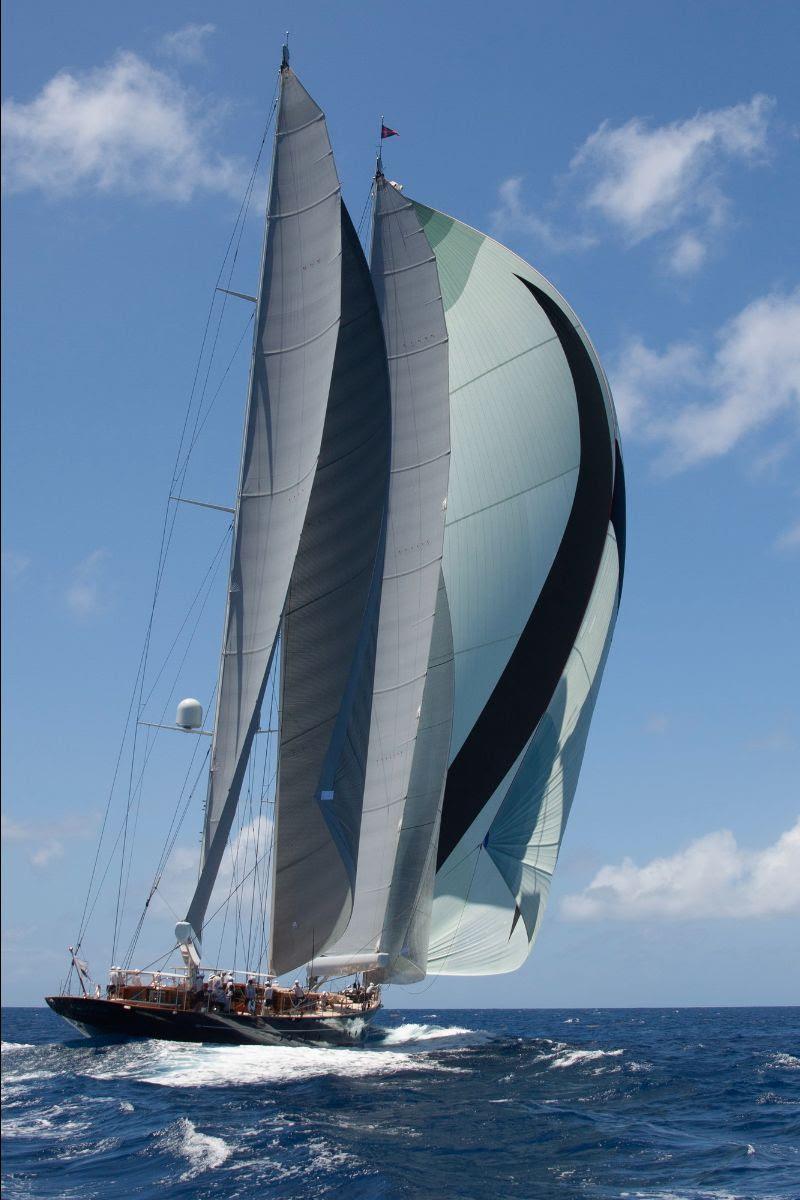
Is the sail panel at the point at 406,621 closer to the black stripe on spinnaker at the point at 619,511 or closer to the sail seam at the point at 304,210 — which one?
the sail seam at the point at 304,210

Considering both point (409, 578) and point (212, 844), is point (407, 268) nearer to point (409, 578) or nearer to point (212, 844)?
point (409, 578)

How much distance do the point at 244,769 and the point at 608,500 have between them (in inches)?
459

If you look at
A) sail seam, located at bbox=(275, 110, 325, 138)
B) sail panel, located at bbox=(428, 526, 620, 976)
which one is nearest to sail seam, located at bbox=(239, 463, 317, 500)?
sail seam, located at bbox=(275, 110, 325, 138)

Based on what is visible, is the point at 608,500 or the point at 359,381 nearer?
the point at 359,381

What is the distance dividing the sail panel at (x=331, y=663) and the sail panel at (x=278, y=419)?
1580 millimetres

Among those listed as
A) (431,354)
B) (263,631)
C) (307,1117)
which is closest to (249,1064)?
(307,1117)

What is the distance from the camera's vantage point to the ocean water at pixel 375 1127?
11.5 meters

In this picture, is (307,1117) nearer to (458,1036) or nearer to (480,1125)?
(480,1125)

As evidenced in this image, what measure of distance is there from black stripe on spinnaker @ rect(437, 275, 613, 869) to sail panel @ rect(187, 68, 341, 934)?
7.25m

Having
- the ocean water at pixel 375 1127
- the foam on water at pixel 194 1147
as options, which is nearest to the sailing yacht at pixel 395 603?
the ocean water at pixel 375 1127

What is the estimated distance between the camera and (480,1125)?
1512cm

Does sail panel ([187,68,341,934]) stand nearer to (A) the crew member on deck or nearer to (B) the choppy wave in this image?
(A) the crew member on deck

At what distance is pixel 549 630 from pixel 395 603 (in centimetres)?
450

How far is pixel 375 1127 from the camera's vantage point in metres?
14.5
